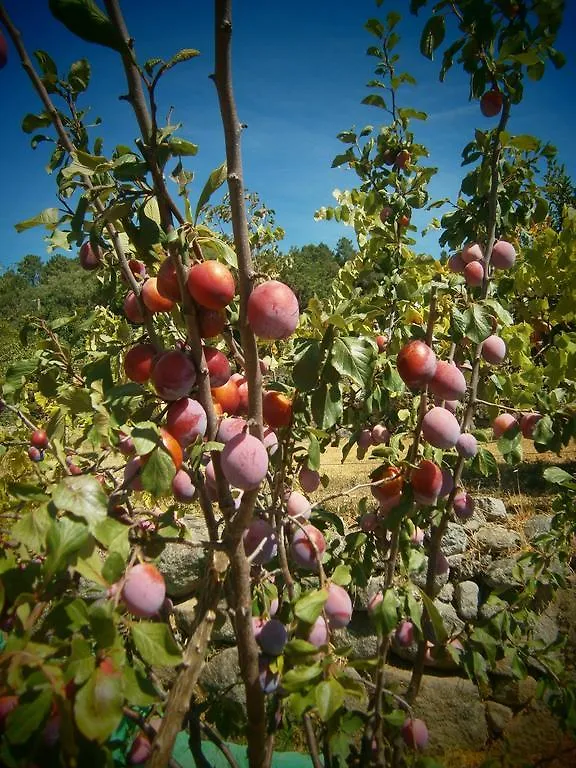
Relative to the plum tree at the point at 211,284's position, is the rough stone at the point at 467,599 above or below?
below

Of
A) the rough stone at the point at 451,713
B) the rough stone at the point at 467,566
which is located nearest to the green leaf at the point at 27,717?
the rough stone at the point at 451,713

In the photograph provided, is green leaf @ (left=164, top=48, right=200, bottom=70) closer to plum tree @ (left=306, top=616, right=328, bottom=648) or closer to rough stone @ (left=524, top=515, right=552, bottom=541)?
plum tree @ (left=306, top=616, right=328, bottom=648)

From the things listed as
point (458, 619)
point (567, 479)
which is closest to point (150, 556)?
point (567, 479)

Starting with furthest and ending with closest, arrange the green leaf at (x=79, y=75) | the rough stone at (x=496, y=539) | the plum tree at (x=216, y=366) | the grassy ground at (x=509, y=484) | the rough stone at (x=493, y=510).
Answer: the grassy ground at (x=509, y=484), the rough stone at (x=493, y=510), the rough stone at (x=496, y=539), the green leaf at (x=79, y=75), the plum tree at (x=216, y=366)

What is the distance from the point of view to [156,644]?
62cm

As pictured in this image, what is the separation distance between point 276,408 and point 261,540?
1.04 feet

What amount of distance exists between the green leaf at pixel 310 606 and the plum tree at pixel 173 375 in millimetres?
419

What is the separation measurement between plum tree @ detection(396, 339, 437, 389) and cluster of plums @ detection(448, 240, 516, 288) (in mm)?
555

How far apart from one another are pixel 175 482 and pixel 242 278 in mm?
548

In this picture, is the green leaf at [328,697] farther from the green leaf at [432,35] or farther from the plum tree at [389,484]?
the green leaf at [432,35]

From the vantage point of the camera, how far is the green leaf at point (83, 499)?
0.55 meters

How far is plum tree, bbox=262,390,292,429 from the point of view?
0.94 meters

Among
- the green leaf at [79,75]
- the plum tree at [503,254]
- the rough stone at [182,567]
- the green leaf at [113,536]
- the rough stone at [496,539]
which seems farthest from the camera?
the rough stone at [496,539]

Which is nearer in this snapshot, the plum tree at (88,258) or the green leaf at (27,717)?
the green leaf at (27,717)
